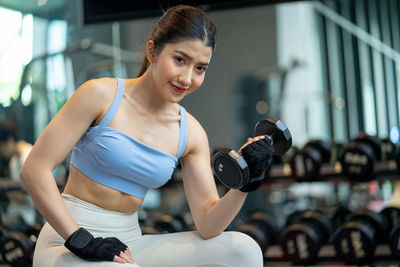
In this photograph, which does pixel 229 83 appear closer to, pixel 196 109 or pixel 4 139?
pixel 196 109

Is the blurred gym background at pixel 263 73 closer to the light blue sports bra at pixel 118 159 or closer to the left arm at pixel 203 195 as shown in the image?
the left arm at pixel 203 195

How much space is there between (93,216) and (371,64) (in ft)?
11.0

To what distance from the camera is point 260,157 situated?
4.63 ft

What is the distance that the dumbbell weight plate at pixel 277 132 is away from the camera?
154 cm

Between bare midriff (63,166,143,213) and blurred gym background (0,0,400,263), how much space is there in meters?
2.44

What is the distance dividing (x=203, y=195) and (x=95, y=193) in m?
0.33

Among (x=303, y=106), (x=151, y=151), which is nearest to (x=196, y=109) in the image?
(x=303, y=106)

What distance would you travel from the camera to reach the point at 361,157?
2.76 m

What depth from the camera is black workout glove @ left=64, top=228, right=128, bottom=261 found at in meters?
1.38

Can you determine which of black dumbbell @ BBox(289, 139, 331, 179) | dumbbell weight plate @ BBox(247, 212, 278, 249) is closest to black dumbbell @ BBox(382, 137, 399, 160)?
black dumbbell @ BBox(289, 139, 331, 179)

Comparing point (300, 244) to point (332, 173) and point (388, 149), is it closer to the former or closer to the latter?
point (332, 173)

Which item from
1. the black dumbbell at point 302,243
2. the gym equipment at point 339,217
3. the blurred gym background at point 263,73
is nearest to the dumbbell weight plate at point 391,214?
the gym equipment at point 339,217

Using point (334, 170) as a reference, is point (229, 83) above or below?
above

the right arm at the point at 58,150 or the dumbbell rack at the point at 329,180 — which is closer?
the right arm at the point at 58,150
